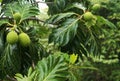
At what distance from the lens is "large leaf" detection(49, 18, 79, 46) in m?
2.29

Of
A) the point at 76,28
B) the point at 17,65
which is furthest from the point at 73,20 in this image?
the point at 17,65

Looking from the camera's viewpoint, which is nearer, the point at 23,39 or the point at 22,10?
the point at 23,39

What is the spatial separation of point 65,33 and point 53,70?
0.47m

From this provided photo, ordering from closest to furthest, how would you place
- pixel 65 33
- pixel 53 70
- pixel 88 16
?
pixel 53 70 < pixel 88 16 < pixel 65 33

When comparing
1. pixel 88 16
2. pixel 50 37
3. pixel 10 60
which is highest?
pixel 88 16

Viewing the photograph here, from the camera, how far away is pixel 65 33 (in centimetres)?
232

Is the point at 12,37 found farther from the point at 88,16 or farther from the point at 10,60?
the point at 88,16

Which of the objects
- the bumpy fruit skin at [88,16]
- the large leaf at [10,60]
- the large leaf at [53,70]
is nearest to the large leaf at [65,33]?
the bumpy fruit skin at [88,16]

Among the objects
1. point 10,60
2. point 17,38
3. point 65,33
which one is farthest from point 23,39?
point 65,33

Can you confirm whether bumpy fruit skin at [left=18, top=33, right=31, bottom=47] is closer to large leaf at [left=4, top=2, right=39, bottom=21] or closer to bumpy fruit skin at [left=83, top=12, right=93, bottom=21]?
large leaf at [left=4, top=2, right=39, bottom=21]

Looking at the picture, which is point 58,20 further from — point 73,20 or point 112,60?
point 112,60

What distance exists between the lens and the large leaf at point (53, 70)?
73.7 inches

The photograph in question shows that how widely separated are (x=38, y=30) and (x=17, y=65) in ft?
1.49

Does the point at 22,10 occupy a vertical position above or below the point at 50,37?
above
